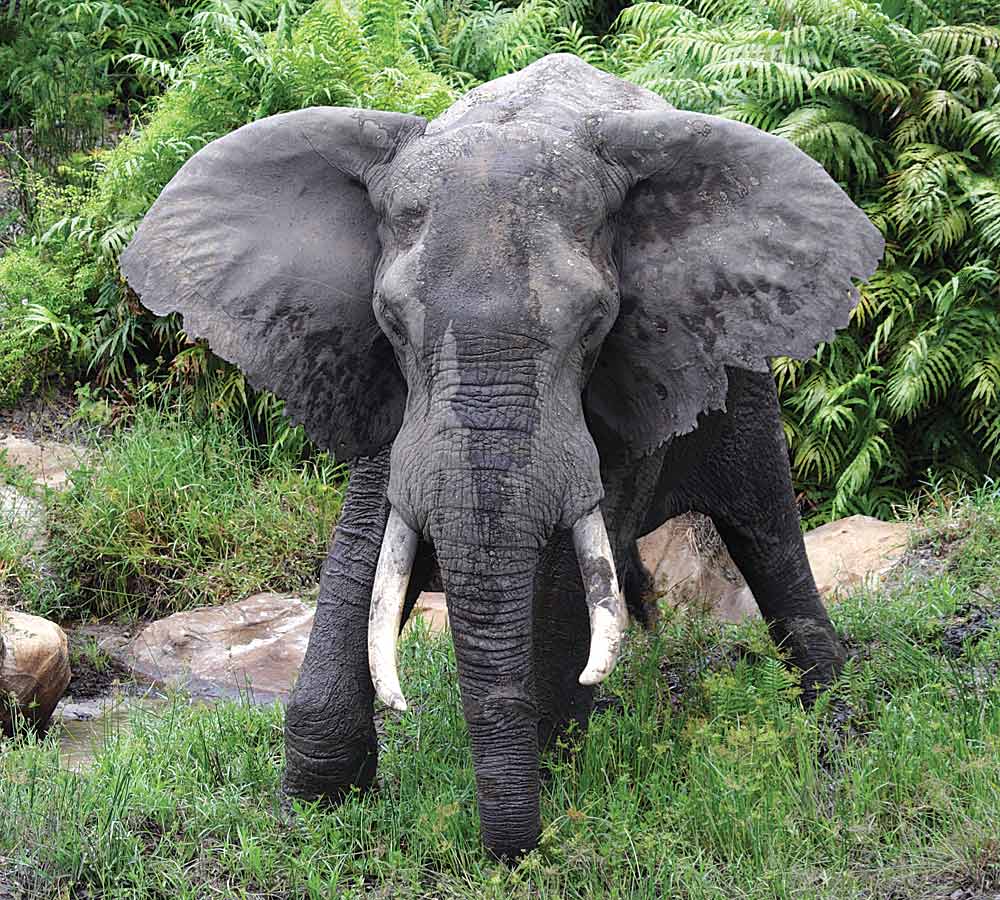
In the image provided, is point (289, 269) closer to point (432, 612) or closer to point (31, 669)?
point (31, 669)

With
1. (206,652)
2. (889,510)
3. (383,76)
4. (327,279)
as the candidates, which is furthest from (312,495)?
(327,279)

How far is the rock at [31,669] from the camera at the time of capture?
6.16 m

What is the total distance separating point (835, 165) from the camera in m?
8.66

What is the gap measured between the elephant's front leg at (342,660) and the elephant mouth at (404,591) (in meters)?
0.57

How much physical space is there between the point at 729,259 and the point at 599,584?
3.54ft

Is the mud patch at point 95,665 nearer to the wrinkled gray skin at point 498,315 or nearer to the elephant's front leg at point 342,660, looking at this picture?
the elephant's front leg at point 342,660

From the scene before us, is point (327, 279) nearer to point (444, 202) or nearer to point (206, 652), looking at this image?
point (444, 202)

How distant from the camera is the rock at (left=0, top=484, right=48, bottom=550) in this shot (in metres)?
7.93

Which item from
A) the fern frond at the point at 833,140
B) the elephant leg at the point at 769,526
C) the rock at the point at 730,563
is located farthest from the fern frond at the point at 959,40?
the elephant leg at the point at 769,526

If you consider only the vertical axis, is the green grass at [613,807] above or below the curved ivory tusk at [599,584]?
below

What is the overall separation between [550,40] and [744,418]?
638 cm

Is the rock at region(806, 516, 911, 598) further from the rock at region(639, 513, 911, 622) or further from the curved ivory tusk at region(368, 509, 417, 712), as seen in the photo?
the curved ivory tusk at region(368, 509, 417, 712)

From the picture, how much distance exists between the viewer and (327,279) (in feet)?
14.2

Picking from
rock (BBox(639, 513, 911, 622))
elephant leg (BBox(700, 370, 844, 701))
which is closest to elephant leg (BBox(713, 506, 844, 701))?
elephant leg (BBox(700, 370, 844, 701))
